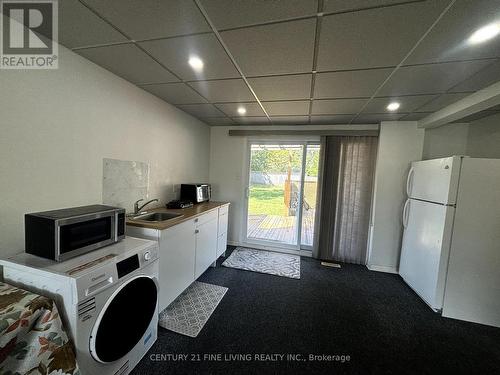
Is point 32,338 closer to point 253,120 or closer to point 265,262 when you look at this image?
point 265,262

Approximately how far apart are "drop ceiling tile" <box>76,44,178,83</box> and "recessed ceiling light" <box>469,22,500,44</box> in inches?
85.4

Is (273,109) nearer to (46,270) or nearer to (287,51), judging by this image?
(287,51)

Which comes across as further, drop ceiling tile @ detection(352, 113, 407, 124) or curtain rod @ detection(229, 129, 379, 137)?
curtain rod @ detection(229, 129, 379, 137)

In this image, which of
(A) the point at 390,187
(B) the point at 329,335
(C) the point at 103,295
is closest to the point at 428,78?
(A) the point at 390,187

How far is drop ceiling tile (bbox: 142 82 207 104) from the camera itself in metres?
2.15

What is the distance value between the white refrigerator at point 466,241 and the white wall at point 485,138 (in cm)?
97

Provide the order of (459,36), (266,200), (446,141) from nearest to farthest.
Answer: (459,36) < (446,141) < (266,200)

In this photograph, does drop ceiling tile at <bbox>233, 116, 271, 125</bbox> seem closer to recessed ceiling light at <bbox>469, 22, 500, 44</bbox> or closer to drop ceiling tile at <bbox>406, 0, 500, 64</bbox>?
drop ceiling tile at <bbox>406, 0, 500, 64</bbox>

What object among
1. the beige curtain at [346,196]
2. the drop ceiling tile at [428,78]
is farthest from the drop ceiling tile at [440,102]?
the beige curtain at [346,196]

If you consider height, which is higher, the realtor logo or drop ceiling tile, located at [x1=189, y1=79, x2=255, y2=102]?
drop ceiling tile, located at [x1=189, y1=79, x2=255, y2=102]

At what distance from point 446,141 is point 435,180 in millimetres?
1111

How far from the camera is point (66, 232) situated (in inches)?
48.5

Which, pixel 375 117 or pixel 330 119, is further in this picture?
pixel 330 119

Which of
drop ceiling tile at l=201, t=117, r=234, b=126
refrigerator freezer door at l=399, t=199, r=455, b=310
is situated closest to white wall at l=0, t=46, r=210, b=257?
drop ceiling tile at l=201, t=117, r=234, b=126
